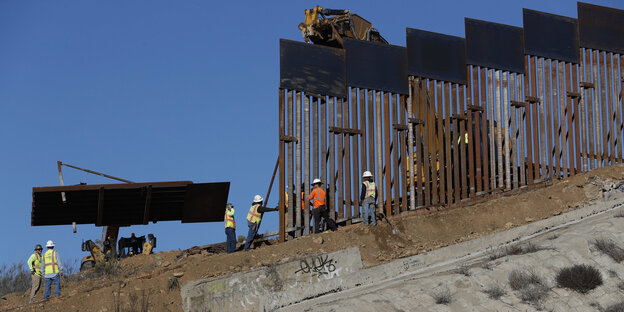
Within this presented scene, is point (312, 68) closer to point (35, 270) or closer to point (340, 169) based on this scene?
point (340, 169)

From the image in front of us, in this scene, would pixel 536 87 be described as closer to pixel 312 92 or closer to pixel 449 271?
pixel 312 92

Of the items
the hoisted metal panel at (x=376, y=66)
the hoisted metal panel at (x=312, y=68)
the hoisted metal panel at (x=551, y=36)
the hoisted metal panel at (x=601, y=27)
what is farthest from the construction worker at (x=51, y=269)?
the hoisted metal panel at (x=601, y=27)

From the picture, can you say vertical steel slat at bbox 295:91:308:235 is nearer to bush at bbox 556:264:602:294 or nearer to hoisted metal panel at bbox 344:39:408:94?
hoisted metal panel at bbox 344:39:408:94

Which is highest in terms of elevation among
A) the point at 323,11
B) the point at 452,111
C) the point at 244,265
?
the point at 323,11

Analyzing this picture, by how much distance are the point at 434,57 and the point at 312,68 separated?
144 inches

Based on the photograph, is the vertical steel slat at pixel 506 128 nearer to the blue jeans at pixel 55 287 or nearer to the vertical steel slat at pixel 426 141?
the vertical steel slat at pixel 426 141

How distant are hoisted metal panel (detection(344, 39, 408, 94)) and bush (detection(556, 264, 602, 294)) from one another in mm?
9774

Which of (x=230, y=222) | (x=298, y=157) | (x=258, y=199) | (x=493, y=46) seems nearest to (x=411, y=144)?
(x=298, y=157)

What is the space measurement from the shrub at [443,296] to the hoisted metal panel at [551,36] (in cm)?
1236

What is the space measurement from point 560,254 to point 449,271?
7.62 ft

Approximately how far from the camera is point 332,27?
2758 centimetres

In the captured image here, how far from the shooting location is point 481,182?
89.1 ft

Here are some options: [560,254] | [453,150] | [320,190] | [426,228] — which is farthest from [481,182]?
[560,254]

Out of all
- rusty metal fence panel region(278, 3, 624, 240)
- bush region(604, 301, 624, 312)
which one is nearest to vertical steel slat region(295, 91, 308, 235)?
rusty metal fence panel region(278, 3, 624, 240)
